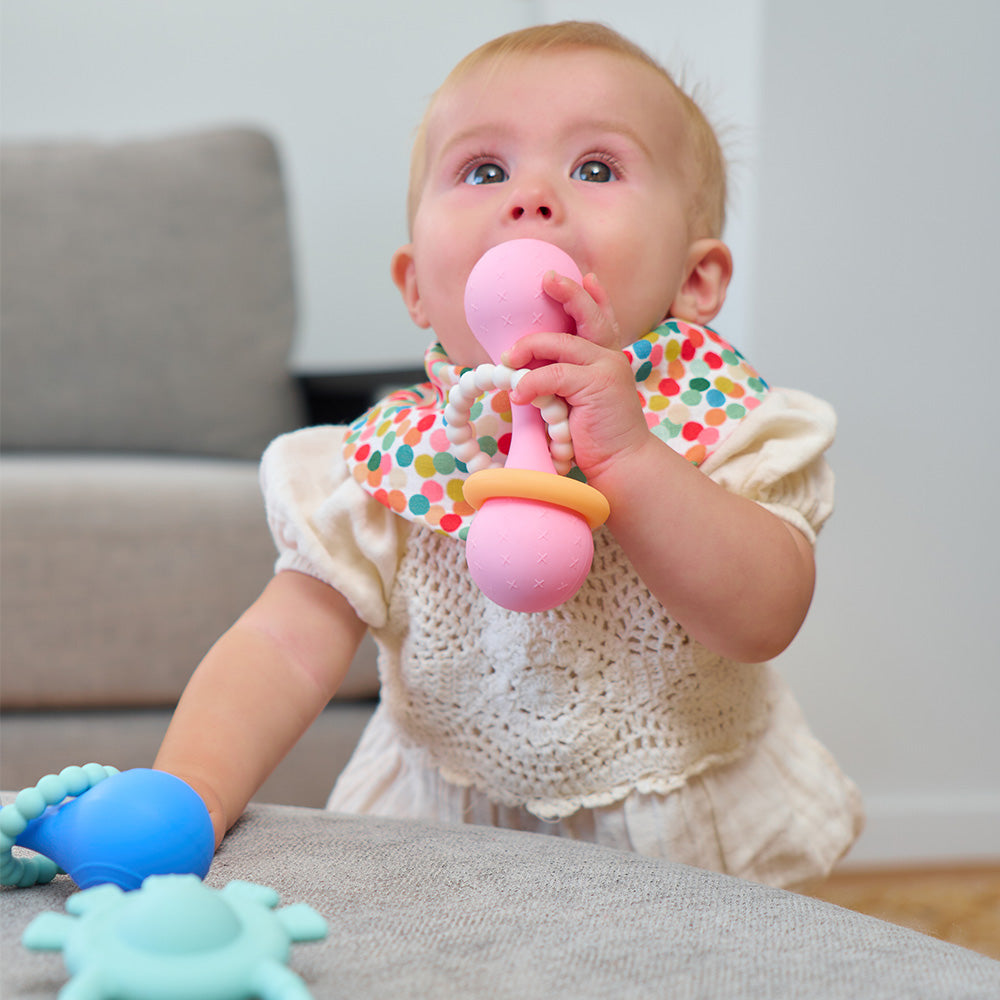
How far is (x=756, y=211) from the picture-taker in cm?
123

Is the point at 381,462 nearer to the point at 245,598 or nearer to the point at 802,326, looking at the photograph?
the point at 245,598

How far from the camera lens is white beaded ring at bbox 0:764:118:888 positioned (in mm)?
392

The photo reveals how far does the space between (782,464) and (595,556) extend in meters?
0.13

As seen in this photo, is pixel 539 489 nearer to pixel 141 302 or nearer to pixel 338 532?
pixel 338 532

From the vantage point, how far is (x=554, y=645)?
66cm

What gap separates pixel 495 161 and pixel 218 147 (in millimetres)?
1059

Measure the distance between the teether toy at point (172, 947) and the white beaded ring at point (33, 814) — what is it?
0.09 metres

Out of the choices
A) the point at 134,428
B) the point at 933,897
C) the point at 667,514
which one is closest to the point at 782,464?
the point at 667,514

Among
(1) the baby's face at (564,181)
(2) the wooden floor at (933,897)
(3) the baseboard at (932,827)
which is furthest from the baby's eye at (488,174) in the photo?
(3) the baseboard at (932,827)

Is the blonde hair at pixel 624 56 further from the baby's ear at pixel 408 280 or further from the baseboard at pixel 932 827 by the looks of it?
the baseboard at pixel 932 827

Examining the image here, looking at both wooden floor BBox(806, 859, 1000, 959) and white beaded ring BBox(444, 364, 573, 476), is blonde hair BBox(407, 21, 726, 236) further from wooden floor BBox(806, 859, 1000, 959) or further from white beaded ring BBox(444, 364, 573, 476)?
wooden floor BBox(806, 859, 1000, 959)

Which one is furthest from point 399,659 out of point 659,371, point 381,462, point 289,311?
point 289,311

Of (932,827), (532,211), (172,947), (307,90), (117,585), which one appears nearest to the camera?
(172,947)

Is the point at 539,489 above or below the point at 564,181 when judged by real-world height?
below
